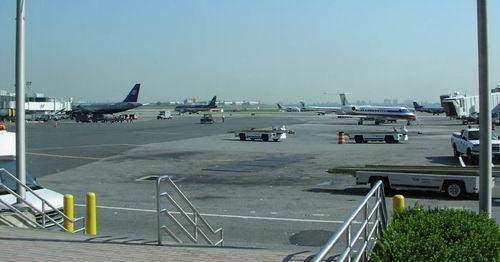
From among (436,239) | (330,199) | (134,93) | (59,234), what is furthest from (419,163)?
(134,93)

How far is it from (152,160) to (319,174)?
11240mm

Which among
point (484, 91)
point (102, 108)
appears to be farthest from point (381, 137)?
point (102, 108)

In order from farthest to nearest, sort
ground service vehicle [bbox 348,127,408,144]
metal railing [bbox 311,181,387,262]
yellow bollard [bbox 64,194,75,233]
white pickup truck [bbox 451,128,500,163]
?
ground service vehicle [bbox 348,127,408,144] → white pickup truck [bbox 451,128,500,163] → yellow bollard [bbox 64,194,75,233] → metal railing [bbox 311,181,387,262]

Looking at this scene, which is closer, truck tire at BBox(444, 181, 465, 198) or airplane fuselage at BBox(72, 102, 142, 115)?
truck tire at BBox(444, 181, 465, 198)

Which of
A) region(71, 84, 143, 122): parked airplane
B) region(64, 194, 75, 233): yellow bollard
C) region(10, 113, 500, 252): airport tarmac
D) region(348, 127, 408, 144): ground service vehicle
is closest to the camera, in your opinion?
region(64, 194, 75, 233): yellow bollard

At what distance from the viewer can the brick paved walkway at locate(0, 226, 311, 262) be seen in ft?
25.0

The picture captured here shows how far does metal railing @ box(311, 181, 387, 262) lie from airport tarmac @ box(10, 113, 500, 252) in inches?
59.1

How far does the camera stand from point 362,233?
6539 millimetres

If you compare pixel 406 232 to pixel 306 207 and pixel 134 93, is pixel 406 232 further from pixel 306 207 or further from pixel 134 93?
pixel 134 93

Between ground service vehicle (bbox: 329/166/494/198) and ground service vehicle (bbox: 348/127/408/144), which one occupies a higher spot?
ground service vehicle (bbox: 348/127/408/144)

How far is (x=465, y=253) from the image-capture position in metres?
5.22

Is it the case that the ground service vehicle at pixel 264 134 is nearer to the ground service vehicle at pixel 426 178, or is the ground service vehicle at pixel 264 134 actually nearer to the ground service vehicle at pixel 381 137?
the ground service vehicle at pixel 381 137

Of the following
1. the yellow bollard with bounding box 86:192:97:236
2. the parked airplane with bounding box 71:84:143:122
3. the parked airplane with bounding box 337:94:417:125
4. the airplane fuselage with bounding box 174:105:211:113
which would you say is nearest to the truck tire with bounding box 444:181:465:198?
the yellow bollard with bounding box 86:192:97:236

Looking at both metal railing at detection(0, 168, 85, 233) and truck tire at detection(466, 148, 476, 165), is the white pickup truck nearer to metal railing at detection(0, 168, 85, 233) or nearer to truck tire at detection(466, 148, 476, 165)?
truck tire at detection(466, 148, 476, 165)
